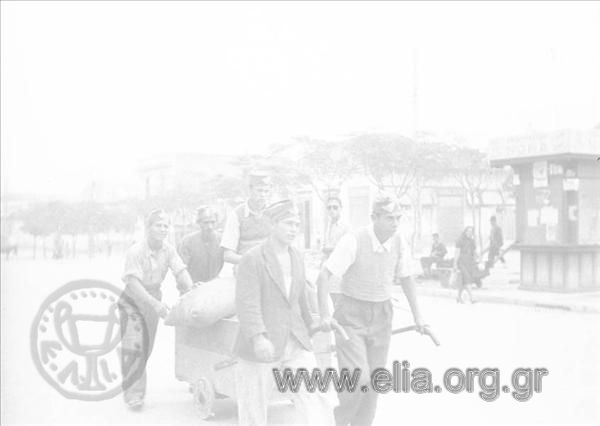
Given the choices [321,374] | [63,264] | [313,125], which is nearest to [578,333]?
[313,125]

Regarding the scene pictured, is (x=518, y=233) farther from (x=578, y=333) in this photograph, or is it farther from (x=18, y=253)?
(x=18, y=253)

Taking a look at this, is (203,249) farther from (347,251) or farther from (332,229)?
(347,251)

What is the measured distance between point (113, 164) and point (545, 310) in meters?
5.02

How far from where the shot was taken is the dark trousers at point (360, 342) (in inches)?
136

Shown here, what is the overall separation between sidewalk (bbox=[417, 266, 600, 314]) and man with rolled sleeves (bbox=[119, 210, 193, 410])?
9.77 ft

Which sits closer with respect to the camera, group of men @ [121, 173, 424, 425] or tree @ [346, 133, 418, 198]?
group of men @ [121, 173, 424, 425]

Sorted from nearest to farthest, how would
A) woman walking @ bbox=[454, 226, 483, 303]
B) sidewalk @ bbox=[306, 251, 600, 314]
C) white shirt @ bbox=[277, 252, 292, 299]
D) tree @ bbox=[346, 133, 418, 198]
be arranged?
white shirt @ bbox=[277, 252, 292, 299] < tree @ bbox=[346, 133, 418, 198] < woman walking @ bbox=[454, 226, 483, 303] < sidewalk @ bbox=[306, 251, 600, 314]

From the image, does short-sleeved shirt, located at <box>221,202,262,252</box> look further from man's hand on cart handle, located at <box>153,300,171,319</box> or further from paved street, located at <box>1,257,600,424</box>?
paved street, located at <box>1,257,600,424</box>

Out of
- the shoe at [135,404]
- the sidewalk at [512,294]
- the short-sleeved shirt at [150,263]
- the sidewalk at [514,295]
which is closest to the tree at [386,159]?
the short-sleeved shirt at [150,263]

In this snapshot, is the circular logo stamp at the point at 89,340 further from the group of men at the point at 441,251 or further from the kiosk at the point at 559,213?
the kiosk at the point at 559,213

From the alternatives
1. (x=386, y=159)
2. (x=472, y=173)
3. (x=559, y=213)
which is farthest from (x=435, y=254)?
(x=559, y=213)

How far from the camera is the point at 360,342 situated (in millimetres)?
3449

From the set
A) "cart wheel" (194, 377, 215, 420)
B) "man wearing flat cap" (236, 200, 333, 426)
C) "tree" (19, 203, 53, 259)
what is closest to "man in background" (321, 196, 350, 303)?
"man wearing flat cap" (236, 200, 333, 426)

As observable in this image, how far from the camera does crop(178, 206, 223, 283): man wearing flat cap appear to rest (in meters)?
4.25
